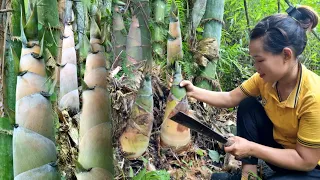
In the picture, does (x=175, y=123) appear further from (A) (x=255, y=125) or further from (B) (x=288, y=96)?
(B) (x=288, y=96)

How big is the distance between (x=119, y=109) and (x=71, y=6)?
826 millimetres

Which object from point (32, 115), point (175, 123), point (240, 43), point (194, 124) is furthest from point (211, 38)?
point (32, 115)

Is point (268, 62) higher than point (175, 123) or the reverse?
higher

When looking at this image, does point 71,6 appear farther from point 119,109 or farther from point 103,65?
point 103,65

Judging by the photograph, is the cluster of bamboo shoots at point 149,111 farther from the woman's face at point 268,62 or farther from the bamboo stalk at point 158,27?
the woman's face at point 268,62

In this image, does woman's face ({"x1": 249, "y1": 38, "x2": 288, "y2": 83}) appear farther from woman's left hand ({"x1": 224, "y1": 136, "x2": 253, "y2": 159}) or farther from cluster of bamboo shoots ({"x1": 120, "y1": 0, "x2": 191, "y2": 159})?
cluster of bamboo shoots ({"x1": 120, "y1": 0, "x2": 191, "y2": 159})

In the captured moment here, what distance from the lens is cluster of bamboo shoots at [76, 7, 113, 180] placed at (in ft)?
3.40

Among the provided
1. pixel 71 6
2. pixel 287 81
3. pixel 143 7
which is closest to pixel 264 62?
pixel 287 81

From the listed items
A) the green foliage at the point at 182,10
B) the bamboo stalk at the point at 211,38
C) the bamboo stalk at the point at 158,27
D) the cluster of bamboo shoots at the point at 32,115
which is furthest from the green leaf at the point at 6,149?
the green foliage at the point at 182,10

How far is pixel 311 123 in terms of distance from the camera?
4.26ft

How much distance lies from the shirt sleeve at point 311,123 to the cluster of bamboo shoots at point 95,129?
2.53 feet

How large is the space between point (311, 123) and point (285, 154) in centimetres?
16

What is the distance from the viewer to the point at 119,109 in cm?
178

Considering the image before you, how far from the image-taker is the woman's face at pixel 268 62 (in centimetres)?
131
